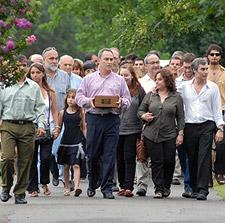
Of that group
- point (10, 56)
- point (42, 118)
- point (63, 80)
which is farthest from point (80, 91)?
point (10, 56)

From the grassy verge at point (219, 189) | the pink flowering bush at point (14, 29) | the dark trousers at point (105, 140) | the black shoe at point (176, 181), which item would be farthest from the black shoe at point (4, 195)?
the black shoe at point (176, 181)

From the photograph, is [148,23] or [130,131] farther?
[148,23]

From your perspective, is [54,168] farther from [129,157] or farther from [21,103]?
[21,103]

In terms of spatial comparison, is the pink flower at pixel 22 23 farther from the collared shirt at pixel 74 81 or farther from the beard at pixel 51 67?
the collared shirt at pixel 74 81

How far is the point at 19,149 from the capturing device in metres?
17.4

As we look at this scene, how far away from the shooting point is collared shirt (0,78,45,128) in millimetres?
17234

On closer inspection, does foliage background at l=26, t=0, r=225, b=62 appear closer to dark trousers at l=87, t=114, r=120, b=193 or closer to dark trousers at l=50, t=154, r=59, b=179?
dark trousers at l=87, t=114, r=120, b=193

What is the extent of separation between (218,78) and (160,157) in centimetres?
339

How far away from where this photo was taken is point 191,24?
1397 centimetres

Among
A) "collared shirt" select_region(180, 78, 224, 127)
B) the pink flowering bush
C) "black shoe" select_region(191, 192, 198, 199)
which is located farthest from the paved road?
the pink flowering bush

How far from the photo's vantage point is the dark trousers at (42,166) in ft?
62.0

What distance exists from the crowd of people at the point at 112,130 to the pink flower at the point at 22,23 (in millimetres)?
3280

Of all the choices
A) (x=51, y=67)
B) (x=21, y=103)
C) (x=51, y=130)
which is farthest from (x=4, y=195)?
(x=51, y=67)

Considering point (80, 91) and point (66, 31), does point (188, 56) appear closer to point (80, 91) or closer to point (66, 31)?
point (80, 91)
